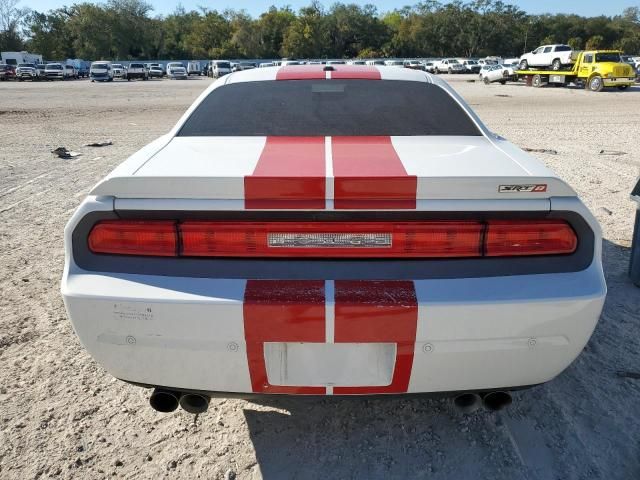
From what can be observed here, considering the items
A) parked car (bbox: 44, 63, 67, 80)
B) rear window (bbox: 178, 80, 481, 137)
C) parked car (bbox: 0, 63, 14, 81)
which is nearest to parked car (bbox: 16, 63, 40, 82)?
parked car (bbox: 44, 63, 67, 80)

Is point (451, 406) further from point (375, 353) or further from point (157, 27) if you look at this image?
point (157, 27)

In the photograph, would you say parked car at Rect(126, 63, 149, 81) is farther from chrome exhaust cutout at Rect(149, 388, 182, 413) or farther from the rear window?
chrome exhaust cutout at Rect(149, 388, 182, 413)

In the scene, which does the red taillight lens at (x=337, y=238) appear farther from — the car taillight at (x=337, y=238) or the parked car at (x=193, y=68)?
the parked car at (x=193, y=68)

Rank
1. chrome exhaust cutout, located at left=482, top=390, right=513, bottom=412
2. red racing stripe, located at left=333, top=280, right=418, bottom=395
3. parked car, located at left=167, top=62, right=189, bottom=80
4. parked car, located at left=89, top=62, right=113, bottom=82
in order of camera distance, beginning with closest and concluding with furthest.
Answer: red racing stripe, located at left=333, top=280, right=418, bottom=395
chrome exhaust cutout, located at left=482, top=390, right=513, bottom=412
parked car, located at left=89, top=62, right=113, bottom=82
parked car, located at left=167, top=62, right=189, bottom=80

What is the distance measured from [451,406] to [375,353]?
3.00 feet

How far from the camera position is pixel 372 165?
1.97 meters

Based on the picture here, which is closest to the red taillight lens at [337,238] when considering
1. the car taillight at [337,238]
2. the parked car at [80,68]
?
the car taillight at [337,238]

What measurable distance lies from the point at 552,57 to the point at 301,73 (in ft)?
101

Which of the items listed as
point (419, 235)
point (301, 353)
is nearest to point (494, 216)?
point (419, 235)

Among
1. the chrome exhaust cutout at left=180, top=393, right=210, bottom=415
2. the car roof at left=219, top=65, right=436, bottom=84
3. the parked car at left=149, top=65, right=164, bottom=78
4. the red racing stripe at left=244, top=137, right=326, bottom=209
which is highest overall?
the car roof at left=219, top=65, right=436, bottom=84

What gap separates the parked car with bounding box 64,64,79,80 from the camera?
1955 inches

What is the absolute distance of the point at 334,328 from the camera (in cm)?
174

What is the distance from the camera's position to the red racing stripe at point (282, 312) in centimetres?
172

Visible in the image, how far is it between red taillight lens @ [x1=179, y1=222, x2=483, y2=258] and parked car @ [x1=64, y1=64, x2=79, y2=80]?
5566 centimetres
